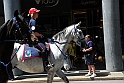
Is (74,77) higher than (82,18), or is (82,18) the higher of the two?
(82,18)

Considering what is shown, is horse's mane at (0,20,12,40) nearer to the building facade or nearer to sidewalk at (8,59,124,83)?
sidewalk at (8,59,124,83)

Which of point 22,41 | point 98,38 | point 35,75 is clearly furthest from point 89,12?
point 22,41

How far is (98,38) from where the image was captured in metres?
21.0

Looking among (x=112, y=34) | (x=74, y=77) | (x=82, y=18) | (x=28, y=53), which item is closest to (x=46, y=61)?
(x=28, y=53)

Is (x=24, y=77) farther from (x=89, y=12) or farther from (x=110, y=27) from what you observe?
(x=89, y=12)

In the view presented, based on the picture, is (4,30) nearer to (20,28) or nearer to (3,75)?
(20,28)

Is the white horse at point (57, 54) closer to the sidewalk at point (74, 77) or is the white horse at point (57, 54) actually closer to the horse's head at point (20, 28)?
the horse's head at point (20, 28)

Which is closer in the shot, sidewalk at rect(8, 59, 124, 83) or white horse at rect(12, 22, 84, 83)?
white horse at rect(12, 22, 84, 83)

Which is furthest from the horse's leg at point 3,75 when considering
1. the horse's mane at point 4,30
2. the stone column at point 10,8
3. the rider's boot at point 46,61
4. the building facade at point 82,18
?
the building facade at point 82,18

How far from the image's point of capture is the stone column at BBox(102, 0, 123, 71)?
14812 millimetres

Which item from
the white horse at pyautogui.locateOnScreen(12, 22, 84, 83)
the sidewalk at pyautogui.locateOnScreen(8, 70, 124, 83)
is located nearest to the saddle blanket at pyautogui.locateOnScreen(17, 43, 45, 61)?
the white horse at pyautogui.locateOnScreen(12, 22, 84, 83)

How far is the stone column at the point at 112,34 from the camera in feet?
48.6

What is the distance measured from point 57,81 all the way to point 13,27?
7.95 m

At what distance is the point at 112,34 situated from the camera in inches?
587
